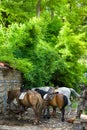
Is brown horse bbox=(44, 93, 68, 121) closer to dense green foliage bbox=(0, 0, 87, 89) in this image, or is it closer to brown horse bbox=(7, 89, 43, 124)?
brown horse bbox=(7, 89, 43, 124)

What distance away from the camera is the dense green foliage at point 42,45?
61.5 ft

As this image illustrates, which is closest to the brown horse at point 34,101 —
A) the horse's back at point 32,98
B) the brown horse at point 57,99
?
the horse's back at point 32,98

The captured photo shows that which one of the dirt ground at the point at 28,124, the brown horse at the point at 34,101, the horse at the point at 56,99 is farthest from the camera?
the horse at the point at 56,99

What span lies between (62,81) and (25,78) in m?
4.75

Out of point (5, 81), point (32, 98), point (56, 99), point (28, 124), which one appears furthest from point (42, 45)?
point (28, 124)

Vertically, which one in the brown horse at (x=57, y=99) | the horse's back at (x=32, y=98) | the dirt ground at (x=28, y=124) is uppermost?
the horse's back at (x=32, y=98)

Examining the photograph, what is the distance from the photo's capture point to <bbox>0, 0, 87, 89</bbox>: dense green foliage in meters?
18.8

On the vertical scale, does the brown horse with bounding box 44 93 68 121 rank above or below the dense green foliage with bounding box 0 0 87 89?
below

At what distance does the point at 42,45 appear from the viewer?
2038 cm

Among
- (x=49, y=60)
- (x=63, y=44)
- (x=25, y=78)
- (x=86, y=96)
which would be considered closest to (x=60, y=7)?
(x=63, y=44)

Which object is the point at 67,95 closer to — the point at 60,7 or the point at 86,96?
the point at 86,96

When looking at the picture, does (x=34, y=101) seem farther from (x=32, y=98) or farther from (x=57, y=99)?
(x=57, y=99)

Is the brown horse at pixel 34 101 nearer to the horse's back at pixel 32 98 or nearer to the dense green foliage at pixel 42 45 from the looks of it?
the horse's back at pixel 32 98

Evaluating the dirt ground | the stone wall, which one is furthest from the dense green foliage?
the dirt ground
